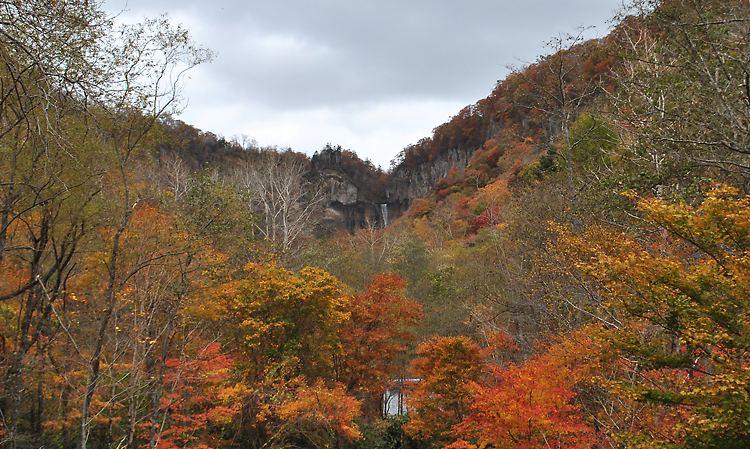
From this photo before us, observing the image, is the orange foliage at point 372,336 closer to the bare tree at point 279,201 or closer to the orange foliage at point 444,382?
the orange foliage at point 444,382

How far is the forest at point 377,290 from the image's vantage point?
180 inches

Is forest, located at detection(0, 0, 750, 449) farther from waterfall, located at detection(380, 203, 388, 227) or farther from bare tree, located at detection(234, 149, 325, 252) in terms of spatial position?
waterfall, located at detection(380, 203, 388, 227)

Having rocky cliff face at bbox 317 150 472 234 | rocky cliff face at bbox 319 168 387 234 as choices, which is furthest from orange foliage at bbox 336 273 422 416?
rocky cliff face at bbox 319 168 387 234

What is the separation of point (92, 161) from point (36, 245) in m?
2.28

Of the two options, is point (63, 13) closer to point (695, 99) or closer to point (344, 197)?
point (695, 99)

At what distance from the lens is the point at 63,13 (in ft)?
12.0

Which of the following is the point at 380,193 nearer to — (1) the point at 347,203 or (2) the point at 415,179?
(2) the point at 415,179

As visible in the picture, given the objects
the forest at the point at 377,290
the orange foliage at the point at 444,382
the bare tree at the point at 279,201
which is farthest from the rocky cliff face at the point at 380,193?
the orange foliage at the point at 444,382

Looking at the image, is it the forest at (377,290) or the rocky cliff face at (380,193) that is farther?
the rocky cliff face at (380,193)

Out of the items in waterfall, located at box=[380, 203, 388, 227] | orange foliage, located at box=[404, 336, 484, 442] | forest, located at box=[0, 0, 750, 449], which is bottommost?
orange foliage, located at box=[404, 336, 484, 442]

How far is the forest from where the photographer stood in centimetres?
458

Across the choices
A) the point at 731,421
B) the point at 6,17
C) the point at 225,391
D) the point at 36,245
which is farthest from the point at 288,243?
the point at 731,421

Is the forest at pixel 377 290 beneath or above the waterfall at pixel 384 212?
beneath

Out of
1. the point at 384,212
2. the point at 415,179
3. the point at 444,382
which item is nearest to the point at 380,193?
the point at 384,212
